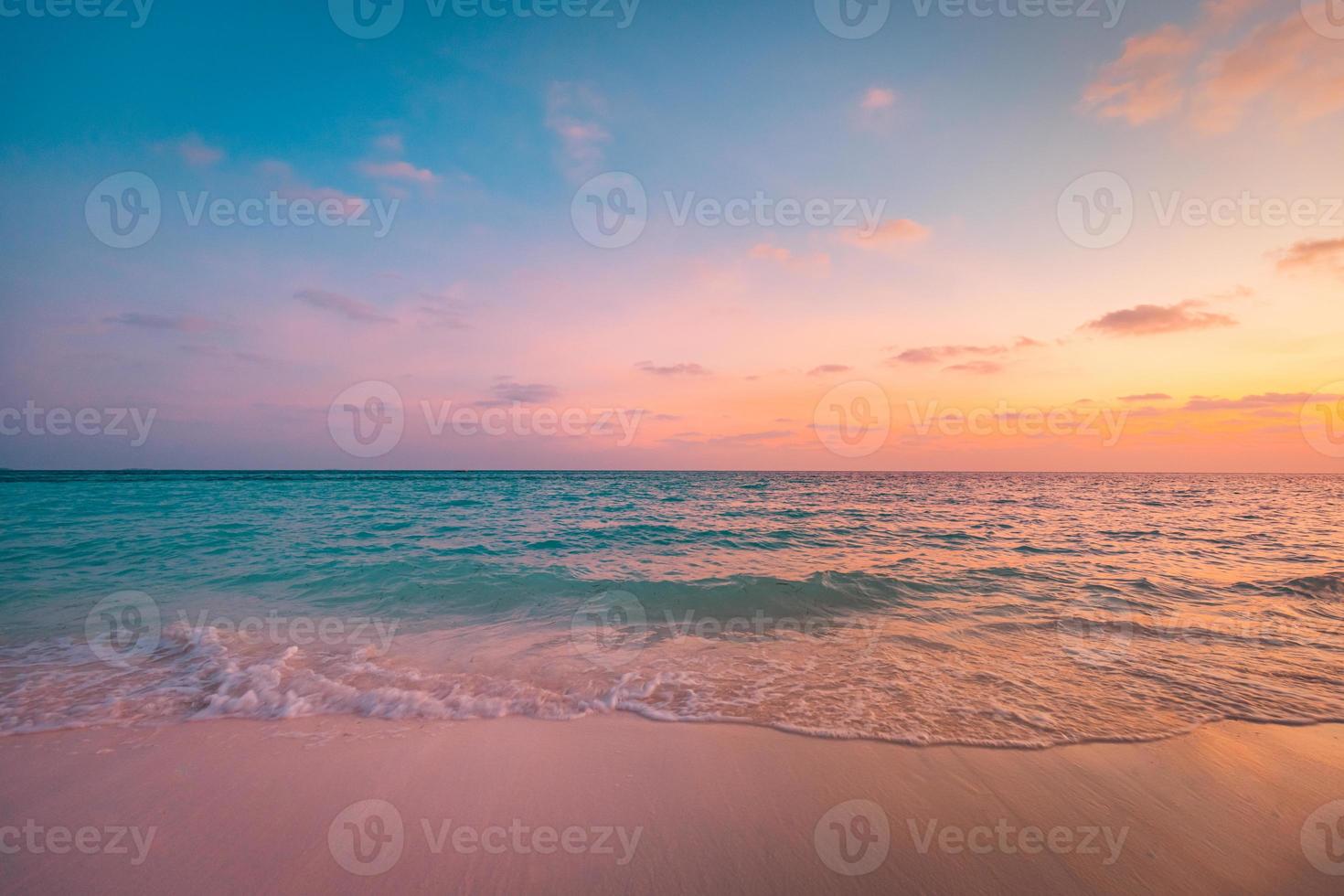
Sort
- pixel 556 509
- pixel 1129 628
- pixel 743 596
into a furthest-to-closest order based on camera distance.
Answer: pixel 556 509
pixel 743 596
pixel 1129 628

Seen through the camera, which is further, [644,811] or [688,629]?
[688,629]

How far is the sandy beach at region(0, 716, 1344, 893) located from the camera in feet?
9.71

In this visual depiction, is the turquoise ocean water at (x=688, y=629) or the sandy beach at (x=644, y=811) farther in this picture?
the turquoise ocean water at (x=688, y=629)

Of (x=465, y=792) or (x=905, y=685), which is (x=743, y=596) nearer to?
(x=905, y=685)

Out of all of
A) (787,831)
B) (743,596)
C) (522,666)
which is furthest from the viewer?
(743,596)

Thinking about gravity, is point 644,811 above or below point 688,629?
above

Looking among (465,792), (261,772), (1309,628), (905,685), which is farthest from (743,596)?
(1309,628)

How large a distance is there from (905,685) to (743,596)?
4.07 metres

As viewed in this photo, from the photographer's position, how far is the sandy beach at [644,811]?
9.71ft

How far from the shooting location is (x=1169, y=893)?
286 cm

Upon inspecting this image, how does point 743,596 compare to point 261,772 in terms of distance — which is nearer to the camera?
point 261,772

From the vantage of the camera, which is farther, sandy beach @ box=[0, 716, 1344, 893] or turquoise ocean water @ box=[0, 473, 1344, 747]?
turquoise ocean water @ box=[0, 473, 1344, 747]

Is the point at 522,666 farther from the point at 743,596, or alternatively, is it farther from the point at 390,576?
the point at 390,576

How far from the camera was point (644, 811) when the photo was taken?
351 centimetres
